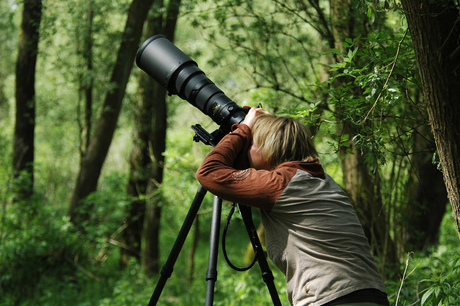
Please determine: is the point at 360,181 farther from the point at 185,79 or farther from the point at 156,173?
the point at 156,173

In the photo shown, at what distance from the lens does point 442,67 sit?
1804 mm

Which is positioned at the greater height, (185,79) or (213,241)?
(185,79)

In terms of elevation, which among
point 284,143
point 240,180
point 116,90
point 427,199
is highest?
point 116,90

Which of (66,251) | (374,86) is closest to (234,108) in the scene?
(374,86)

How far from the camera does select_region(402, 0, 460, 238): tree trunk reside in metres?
1.78

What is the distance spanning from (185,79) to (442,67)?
4.05 feet

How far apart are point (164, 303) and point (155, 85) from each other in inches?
123

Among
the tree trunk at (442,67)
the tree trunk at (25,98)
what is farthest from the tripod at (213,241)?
the tree trunk at (25,98)

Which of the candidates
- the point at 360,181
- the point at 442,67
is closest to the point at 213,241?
the point at 442,67

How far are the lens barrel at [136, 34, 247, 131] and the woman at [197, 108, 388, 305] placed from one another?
0.39m

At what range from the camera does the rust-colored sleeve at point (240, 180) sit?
1.67 meters

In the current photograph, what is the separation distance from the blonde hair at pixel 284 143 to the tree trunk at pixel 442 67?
21.2 inches

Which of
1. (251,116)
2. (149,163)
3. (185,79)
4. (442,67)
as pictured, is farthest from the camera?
(149,163)

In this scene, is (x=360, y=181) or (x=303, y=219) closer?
(x=303, y=219)
